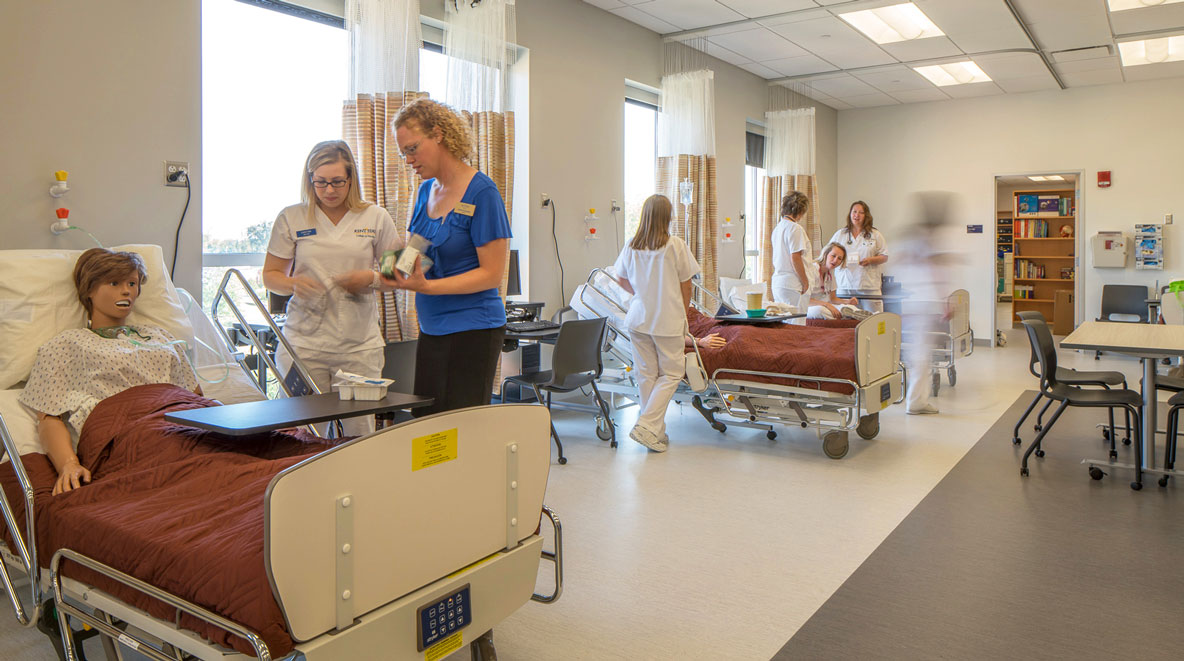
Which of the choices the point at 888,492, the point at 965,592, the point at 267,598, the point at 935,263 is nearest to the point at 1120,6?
the point at 935,263

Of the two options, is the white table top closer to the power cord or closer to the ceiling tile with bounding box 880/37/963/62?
the ceiling tile with bounding box 880/37/963/62

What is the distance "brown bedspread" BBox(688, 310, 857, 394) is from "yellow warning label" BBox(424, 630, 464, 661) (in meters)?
3.18

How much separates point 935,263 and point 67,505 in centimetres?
508

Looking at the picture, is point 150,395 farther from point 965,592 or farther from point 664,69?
point 664,69

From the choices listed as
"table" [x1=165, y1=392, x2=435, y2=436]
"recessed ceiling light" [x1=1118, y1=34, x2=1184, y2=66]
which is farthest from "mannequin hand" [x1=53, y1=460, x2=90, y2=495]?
"recessed ceiling light" [x1=1118, y1=34, x2=1184, y2=66]

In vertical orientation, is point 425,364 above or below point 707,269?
below

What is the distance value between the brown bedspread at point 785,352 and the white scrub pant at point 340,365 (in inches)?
96.7

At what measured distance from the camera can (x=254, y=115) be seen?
4.45m

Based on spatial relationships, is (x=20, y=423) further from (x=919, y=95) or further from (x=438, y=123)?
(x=919, y=95)

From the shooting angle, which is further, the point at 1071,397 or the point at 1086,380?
the point at 1086,380

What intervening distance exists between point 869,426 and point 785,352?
30.7 inches

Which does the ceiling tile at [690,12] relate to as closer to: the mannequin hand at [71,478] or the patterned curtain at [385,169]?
the patterned curtain at [385,169]

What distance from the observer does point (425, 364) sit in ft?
7.81

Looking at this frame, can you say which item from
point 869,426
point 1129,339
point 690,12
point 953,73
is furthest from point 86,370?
point 953,73
